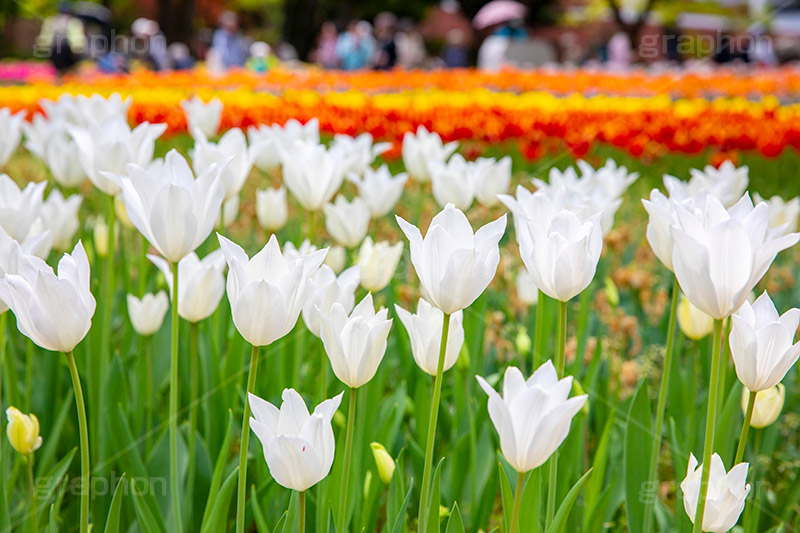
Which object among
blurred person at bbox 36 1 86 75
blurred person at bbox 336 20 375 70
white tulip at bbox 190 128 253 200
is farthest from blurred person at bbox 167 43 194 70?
white tulip at bbox 190 128 253 200

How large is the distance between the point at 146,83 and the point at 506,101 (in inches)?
187

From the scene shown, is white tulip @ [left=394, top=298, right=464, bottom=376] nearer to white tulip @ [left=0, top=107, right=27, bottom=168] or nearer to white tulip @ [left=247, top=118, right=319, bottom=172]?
white tulip @ [left=247, top=118, right=319, bottom=172]

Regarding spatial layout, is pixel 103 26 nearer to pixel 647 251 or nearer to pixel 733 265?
pixel 647 251

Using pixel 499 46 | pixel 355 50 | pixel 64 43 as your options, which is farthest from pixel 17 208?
pixel 499 46

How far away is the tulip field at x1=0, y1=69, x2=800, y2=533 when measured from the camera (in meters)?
1.06

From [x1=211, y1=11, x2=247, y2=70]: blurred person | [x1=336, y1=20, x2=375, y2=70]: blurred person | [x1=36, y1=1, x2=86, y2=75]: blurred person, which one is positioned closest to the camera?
[x1=36, y1=1, x2=86, y2=75]: blurred person

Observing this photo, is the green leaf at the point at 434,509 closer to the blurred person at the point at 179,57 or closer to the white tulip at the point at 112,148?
the white tulip at the point at 112,148

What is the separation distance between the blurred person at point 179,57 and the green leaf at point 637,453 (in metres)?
17.2

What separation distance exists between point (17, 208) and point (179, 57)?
17.1 meters

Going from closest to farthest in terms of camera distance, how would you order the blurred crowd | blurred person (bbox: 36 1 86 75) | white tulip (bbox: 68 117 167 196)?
1. white tulip (bbox: 68 117 167 196)
2. blurred person (bbox: 36 1 86 75)
3. the blurred crowd

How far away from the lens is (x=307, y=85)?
11156mm

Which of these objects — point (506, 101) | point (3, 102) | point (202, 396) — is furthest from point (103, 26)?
point (202, 396)

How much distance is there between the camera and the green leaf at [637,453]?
59.5 inches

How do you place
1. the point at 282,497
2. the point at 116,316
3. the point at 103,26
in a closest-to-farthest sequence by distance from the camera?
the point at 282,497, the point at 116,316, the point at 103,26
